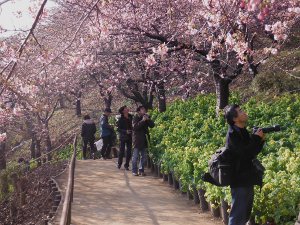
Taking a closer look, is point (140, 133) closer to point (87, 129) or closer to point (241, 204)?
point (87, 129)

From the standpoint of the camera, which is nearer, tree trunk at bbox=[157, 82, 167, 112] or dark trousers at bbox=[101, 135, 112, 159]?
dark trousers at bbox=[101, 135, 112, 159]

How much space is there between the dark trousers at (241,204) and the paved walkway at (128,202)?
2716 millimetres

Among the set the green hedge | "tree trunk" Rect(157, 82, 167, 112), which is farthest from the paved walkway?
"tree trunk" Rect(157, 82, 167, 112)

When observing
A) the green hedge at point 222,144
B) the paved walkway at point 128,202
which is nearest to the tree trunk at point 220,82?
the green hedge at point 222,144

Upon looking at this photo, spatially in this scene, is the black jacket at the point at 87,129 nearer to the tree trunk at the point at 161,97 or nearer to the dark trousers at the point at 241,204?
the tree trunk at the point at 161,97

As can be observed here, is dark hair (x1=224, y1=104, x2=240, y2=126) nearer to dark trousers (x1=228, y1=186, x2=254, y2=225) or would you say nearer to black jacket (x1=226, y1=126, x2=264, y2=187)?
black jacket (x1=226, y1=126, x2=264, y2=187)

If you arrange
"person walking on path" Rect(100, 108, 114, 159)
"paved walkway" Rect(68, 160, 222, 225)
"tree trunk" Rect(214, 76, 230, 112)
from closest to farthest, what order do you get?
"paved walkway" Rect(68, 160, 222, 225) → "tree trunk" Rect(214, 76, 230, 112) → "person walking on path" Rect(100, 108, 114, 159)

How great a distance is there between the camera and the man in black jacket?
5.81 metres

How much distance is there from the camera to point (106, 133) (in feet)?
55.3

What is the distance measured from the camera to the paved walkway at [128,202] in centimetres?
908

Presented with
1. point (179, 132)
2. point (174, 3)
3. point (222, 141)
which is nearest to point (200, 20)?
point (174, 3)

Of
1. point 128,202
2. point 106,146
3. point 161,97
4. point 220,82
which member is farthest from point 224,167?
point 161,97

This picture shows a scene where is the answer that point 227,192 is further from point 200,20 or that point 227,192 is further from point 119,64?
point 119,64

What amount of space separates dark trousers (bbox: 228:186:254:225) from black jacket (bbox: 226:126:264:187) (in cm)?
10
